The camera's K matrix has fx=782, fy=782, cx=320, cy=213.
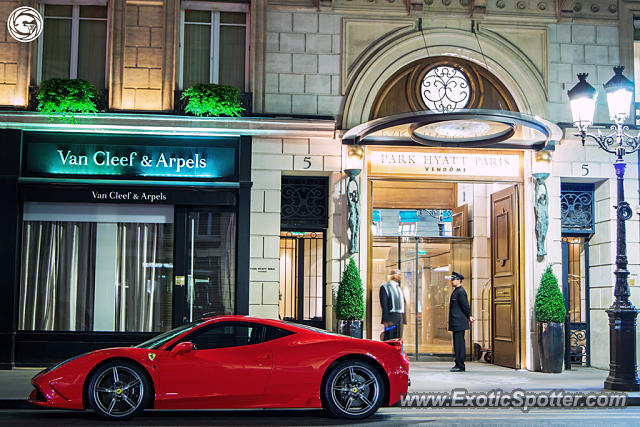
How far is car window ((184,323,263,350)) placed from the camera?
9.43 metres

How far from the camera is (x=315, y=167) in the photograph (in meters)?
16.4

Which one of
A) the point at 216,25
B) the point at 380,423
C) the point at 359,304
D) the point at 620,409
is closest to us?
the point at 380,423

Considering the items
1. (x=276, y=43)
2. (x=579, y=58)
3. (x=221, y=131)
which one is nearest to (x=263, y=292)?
(x=221, y=131)

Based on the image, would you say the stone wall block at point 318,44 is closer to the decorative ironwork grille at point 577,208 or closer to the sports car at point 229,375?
the decorative ironwork grille at point 577,208

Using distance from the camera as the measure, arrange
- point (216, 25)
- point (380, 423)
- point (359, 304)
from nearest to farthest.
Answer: point (380, 423)
point (359, 304)
point (216, 25)

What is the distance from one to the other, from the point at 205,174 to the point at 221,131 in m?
0.95

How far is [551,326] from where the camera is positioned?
15.9 metres

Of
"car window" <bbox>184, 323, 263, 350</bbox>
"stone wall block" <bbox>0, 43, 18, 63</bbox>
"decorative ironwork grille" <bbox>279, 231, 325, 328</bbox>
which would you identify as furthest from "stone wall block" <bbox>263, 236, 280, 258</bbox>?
"car window" <bbox>184, 323, 263, 350</bbox>

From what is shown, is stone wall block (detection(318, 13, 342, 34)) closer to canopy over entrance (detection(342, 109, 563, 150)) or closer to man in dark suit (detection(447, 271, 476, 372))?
canopy over entrance (detection(342, 109, 563, 150))

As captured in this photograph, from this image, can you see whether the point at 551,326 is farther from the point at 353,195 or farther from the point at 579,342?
the point at 353,195

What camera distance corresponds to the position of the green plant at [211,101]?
15844 millimetres

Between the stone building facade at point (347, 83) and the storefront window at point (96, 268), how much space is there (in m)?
0.79

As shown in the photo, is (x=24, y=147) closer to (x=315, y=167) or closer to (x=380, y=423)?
(x=315, y=167)

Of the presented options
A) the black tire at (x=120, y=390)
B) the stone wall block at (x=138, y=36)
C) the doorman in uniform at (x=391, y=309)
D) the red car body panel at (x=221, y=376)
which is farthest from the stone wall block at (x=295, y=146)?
the black tire at (x=120, y=390)
